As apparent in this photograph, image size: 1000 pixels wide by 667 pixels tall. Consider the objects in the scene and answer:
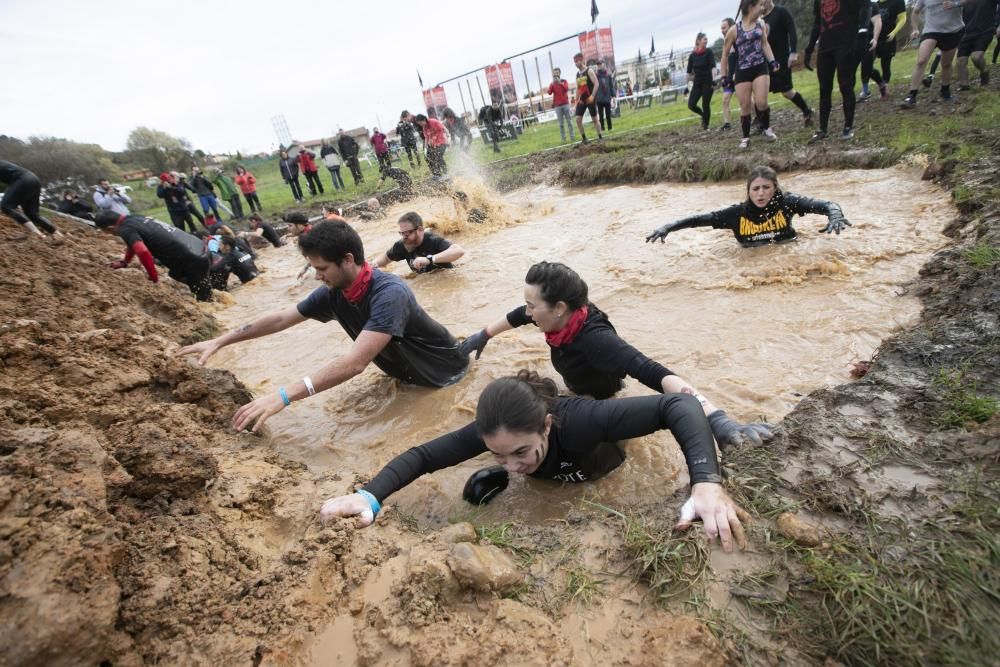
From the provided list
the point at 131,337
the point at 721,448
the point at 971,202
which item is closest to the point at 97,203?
the point at 131,337

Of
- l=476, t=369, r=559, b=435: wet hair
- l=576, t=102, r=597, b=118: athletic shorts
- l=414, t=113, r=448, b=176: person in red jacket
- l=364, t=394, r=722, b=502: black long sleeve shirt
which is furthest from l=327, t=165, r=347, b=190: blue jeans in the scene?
l=476, t=369, r=559, b=435: wet hair

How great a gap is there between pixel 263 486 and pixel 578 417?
165 centimetres

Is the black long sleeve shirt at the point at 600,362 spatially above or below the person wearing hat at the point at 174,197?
below

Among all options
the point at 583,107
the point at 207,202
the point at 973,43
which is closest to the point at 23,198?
the point at 207,202

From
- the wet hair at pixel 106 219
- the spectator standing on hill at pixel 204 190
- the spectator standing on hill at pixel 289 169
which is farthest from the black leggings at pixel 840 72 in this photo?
the spectator standing on hill at pixel 204 190

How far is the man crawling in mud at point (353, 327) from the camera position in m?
2.95

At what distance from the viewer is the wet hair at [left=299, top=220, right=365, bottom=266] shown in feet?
9.86

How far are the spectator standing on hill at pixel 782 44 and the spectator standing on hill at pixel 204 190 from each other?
48.1 ft

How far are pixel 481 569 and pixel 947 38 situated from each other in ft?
35.5

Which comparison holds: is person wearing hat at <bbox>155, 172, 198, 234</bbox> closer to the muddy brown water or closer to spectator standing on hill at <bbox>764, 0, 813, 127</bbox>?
the muddy brown water

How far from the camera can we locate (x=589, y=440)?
2.31m

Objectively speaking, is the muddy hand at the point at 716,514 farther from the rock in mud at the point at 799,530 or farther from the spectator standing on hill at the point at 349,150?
the spectator standing on hill at the point at 349,150

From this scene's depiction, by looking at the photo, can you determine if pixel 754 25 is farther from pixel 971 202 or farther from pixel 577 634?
pixel 577 634

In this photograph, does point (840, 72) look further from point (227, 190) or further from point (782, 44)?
point (227, 190)
